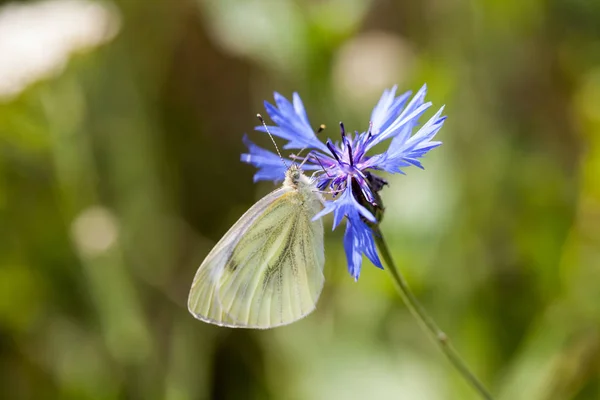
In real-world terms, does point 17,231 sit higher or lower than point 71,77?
lower

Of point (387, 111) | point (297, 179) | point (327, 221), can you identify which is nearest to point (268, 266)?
point (297, 179)

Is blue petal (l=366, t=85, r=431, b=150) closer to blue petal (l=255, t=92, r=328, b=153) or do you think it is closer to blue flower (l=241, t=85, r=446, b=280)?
blue flower (l=241, t=85, r=446, b=280)

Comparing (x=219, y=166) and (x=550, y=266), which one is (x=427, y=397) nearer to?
(x=550, y=266)

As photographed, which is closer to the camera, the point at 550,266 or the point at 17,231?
the point at 550,266

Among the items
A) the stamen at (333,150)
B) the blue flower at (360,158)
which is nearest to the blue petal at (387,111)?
the blue flower at (360,158)

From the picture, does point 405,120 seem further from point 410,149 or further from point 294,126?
point 294,126

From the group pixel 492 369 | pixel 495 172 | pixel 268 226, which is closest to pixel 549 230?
pixel 495 172

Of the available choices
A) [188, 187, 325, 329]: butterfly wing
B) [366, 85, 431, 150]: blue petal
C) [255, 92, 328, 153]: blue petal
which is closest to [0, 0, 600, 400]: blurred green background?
[188, 187, 325, 329]: butterfly wing
